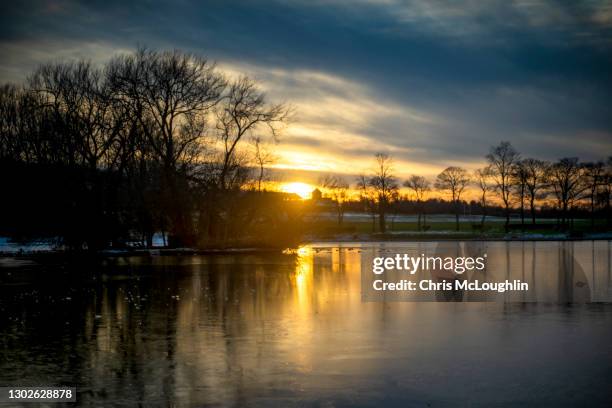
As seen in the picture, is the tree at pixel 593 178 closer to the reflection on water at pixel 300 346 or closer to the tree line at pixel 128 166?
the tree line at pixel 128 166

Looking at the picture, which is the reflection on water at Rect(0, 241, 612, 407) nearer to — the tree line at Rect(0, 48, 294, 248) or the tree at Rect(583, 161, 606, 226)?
the tree line at Rect(0, 48, 294, 248)

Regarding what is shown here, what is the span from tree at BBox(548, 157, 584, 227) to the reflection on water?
96.0 metres

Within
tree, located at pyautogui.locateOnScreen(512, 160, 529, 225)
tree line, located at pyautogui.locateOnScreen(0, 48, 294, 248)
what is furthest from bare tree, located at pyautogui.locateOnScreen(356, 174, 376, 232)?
tree line, located at pyautogui.locateOnScreen(0, 48, 294, 248)

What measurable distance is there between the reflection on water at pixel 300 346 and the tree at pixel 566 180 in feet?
315

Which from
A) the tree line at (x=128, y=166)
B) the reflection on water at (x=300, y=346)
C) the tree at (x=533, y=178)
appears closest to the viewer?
the reflection on water at (x=300, y=346)

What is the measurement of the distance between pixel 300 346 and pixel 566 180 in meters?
111

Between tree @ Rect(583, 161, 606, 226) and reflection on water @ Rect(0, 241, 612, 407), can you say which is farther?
tree @ Rect(583, 161, 606, 226)

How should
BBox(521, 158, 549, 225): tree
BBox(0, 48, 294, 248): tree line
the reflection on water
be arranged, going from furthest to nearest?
BBox(521, 158, 549, 225): tree
BBox(0, 48, 294, 248): tree line
the reflection on water

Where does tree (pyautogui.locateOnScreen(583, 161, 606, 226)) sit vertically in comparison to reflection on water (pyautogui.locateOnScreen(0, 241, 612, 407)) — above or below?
above

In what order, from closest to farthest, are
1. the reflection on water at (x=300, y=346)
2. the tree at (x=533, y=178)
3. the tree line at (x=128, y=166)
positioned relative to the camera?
1. the reflection on water at (x=300, y=346)
2. the tree line at (x=128, y=166)
3. the tree at (x=533, y=178)

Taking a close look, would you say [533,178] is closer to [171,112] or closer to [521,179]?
[521,179]

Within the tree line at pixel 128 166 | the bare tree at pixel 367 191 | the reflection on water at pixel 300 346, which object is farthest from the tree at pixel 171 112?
the bare tree at pixel 367 191

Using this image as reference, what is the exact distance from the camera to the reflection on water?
10.5m

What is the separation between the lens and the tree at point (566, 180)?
11555 cm
